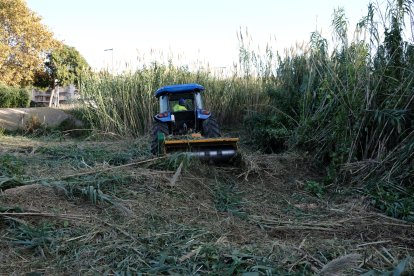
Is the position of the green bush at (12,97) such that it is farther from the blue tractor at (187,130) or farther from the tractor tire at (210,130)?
the tractor tire at (210,130)

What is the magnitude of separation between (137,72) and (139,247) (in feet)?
27.5

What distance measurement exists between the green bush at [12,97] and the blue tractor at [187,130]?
9733 millimetres

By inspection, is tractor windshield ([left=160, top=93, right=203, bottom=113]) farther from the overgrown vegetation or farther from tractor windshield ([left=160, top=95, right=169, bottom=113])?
the overgrown vegetation

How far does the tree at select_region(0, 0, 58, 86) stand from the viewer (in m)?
17.7

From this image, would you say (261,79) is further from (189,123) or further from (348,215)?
(348,215)

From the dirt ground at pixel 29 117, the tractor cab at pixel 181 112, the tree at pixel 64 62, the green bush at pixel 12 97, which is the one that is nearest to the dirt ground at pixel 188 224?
the tractor cab at pixel 181 112

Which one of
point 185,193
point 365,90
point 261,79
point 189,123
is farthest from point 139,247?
point 261,79

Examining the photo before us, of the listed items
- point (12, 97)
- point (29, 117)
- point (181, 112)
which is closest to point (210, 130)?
point (181, 112)

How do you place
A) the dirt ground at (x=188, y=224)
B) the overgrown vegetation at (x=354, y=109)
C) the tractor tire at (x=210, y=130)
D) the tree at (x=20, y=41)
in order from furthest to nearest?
1. the tree at (x=20, y=41)
2. the tractor tire at (x=210, y=130)
3. the overgrown vegetation at (x=354, y=109)
4. the dirt ground at (x=188, y=224)

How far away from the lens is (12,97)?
15.2 m

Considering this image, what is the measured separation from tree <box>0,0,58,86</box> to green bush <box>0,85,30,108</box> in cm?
235

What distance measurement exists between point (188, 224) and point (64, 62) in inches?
969

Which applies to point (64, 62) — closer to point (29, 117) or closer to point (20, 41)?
point (20, 41)

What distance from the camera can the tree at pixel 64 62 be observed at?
20942 mm
